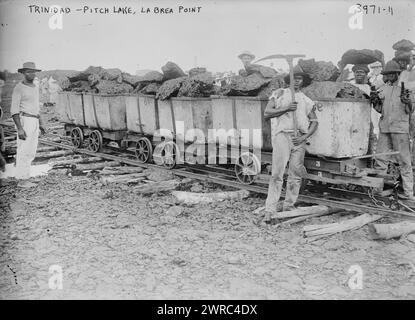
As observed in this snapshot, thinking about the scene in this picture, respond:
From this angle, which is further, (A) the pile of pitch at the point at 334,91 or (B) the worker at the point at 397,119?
(B) the worker at the point at 397,119

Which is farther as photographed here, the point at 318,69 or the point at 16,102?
the point at 16,102

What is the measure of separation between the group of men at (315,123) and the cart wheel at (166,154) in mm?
2345

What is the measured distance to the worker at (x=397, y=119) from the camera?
621cm

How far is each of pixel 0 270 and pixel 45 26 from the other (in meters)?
3.01

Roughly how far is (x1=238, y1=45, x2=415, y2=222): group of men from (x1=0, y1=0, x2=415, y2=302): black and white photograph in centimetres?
2

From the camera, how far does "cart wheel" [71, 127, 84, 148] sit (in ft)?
33.5

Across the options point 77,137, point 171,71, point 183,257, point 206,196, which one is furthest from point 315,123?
point 77,137

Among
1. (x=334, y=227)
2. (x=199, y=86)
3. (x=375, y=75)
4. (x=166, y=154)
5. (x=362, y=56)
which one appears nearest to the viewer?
(x=334, y=227)

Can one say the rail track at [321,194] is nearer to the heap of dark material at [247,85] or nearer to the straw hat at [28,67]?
the heap of dark material at [247,85]

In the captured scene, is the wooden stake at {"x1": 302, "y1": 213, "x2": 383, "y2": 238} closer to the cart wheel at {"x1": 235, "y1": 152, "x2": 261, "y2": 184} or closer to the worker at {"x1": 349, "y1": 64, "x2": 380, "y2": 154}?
the worker at {"x1": 349, "y1": 64, "x2": 380, "y2": 154}

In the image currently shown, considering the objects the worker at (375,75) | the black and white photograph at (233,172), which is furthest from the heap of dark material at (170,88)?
the worker at (375,75)

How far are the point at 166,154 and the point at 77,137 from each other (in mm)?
3050

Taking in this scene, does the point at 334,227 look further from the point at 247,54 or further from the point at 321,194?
the point at 247,54

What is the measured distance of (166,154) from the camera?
27.4ft
